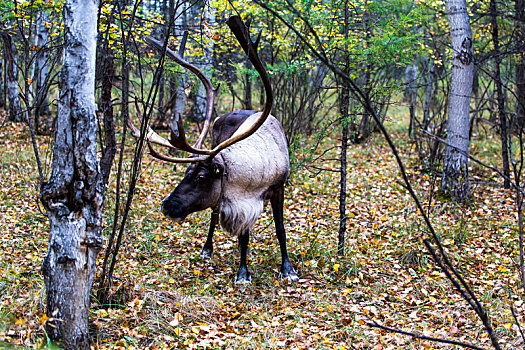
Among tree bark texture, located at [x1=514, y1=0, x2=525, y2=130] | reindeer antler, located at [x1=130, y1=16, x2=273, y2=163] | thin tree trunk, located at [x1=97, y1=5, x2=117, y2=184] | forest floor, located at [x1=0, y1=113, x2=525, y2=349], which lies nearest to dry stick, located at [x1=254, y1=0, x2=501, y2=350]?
forest floor, located at [x1=0, y1=113, x2=525, y2=349]

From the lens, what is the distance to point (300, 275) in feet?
18.5

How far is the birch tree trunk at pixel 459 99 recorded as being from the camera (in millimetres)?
7777

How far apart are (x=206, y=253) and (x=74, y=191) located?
3307 millimetres

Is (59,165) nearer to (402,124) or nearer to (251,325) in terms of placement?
(251,325)

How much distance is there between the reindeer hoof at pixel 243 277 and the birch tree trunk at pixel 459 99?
4.50 meters

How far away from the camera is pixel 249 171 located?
5.20 metres

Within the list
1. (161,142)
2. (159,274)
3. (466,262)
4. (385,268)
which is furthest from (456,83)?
(159,274)

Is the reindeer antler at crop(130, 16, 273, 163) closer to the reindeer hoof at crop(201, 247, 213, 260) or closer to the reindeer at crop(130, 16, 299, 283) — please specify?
the reindeer at crop(130, 16, 299, 283)

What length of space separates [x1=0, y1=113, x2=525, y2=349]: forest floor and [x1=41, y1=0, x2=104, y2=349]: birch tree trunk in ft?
0.74

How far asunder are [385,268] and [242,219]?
2.04 meters

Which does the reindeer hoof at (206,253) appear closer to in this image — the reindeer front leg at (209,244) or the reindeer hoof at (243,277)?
the reindeer front leg at (209,244)

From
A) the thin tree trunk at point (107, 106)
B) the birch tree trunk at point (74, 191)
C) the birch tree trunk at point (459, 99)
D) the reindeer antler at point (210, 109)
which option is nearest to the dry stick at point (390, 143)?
the reindeer antler at point (210, 109)

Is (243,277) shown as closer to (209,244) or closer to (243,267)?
(243,267)

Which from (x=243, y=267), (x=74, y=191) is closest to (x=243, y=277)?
(x=243, y=267)
